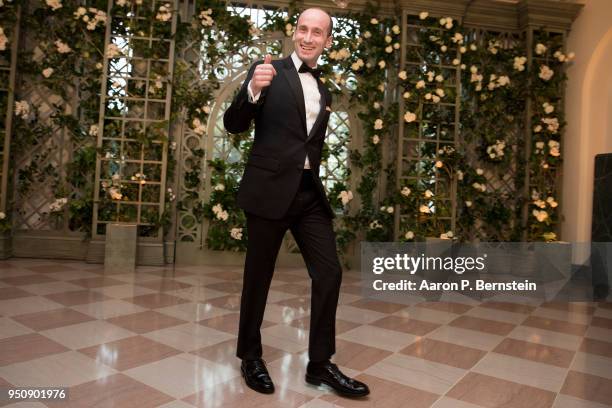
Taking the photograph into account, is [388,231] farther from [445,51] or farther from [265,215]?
[265,215]

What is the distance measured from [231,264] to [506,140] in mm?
3575

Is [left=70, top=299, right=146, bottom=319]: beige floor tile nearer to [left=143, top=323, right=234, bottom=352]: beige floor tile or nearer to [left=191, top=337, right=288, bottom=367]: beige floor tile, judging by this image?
[left=143, top=323, right=234, bottom=352]: beige floor tile

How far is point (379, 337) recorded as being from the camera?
2.76 m

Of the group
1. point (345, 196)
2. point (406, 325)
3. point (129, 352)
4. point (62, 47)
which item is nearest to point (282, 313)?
point (406, 325)

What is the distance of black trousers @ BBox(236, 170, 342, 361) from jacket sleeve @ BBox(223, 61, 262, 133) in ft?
1.06

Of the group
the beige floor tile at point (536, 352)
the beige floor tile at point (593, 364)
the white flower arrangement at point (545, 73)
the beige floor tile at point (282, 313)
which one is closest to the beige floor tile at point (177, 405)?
the beige floor tile at point (282, 313)

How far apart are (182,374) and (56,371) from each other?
53cm

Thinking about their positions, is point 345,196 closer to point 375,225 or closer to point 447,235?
point 375,225

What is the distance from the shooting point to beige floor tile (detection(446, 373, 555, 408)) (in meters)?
1.90

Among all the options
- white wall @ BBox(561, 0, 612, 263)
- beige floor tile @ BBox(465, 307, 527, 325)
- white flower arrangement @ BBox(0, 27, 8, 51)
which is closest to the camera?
beige floor tile @ BBox(465, 307, 527, 325)

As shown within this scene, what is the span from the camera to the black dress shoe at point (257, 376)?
1865 millimetres

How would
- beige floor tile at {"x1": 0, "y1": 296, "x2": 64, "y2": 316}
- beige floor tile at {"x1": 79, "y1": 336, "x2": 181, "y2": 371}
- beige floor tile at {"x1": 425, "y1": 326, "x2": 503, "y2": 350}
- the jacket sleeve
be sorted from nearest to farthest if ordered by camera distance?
1. the jacket sleeve
2. beige floor tile at {"x1": 79, "y1": 336, "x2": 181, "y2": 371}
3. beige floor tile at {"x1": 425, "y1": 326, "x2": 503, "y2": 350}
4. beige floor tile at {"x1": 0, "y1": 296, "x2": 64, "y2": 316}

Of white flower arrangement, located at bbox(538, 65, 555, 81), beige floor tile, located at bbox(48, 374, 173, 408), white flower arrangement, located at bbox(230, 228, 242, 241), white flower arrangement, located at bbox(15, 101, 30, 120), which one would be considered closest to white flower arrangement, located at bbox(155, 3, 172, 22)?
white flower arrangement, located at bbox(15, 101, 30, 120)

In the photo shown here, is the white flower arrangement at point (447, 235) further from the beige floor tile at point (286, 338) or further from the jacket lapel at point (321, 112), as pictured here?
the jacket lapel at point (321, 112)
